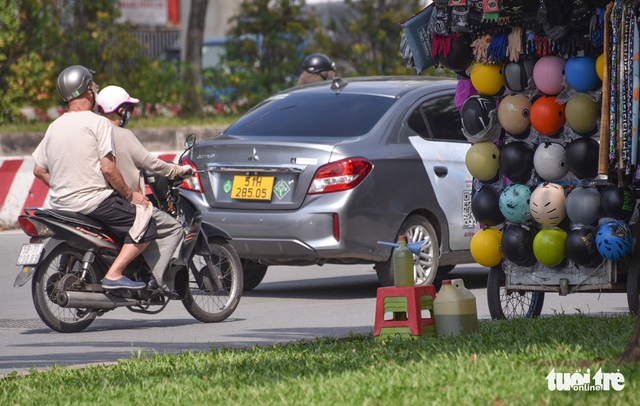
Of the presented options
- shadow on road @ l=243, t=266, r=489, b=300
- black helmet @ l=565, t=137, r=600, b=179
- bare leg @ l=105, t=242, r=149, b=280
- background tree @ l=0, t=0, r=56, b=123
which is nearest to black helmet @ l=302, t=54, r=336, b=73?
shadow on road @ l=243, t=266, r=489, b=300

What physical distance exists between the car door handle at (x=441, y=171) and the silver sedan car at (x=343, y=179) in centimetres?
1

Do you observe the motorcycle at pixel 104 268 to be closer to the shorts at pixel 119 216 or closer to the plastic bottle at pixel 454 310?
the shorts at pixel 119 216

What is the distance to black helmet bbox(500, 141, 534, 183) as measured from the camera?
29.1 ft

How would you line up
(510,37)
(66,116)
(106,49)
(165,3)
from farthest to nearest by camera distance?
(165,3), (106,49), (66,116), (510,37)

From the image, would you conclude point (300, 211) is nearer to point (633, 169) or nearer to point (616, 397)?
point (633, 169)

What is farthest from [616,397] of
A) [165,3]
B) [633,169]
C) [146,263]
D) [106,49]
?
[165,3]

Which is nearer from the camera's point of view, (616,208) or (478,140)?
(616,208)

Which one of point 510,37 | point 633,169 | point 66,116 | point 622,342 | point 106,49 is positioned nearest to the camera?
point 622,342

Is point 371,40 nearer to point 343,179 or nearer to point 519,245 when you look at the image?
point 343,179

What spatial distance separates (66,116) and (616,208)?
12.5ft

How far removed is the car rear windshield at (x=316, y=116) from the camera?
11320mm

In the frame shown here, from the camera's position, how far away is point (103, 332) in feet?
31.4

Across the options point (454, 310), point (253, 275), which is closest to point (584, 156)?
point (454, 310)

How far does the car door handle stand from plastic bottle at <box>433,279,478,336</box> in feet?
11.6
